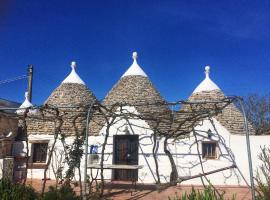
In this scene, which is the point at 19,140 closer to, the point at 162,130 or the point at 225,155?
the point at 162,130

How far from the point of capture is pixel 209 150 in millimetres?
15062

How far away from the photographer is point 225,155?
1468 centimetres

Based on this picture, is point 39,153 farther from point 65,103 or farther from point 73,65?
point 73,65

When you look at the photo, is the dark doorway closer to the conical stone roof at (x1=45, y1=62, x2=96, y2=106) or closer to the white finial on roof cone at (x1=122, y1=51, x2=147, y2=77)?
the conical stone roof at (x1=45, y1=62, x2=96, y2=106)

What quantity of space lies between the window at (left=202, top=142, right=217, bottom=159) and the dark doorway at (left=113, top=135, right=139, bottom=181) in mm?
2999

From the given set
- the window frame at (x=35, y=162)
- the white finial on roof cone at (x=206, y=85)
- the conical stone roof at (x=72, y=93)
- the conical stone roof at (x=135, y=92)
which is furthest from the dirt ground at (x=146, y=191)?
the white finial on roof cone at (x=206, y=85)

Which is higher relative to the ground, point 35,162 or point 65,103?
point 65,103

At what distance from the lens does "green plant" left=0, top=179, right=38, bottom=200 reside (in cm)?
837

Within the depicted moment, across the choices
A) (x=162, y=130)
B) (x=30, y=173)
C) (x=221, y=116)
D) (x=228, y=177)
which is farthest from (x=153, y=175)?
(x=30, y=173)

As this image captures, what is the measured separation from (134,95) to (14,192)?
30.2 feet

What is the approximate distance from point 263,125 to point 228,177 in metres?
14.1

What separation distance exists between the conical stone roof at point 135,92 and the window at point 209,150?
2593mm

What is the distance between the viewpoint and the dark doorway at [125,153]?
50.8ft

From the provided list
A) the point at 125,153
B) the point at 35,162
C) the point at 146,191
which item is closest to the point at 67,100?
the point at 35,162
